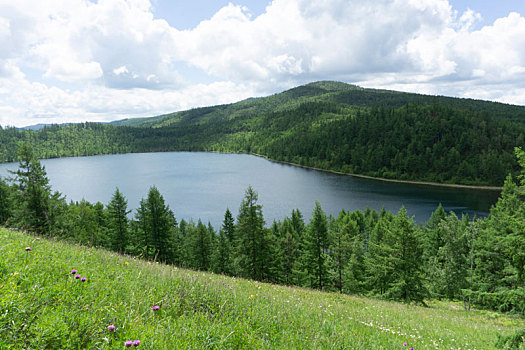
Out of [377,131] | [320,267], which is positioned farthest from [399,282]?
[377,131]

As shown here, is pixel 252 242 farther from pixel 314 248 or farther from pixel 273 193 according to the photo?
pixel 273 193

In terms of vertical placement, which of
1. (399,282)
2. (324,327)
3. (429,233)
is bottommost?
(429,233)

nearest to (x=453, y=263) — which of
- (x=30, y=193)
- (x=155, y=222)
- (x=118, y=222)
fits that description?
(x=155, y=222)

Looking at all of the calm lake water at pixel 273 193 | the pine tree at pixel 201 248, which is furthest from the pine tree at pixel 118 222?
the calm lake water at pixel 273 193

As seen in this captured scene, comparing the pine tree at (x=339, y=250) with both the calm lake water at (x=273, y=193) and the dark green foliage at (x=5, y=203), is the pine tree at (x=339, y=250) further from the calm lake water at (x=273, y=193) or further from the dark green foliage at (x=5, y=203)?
the dark green foliage at (x=5, y=203)

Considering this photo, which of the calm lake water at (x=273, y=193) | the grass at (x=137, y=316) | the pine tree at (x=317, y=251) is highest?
the grass at (x=137, y=316)

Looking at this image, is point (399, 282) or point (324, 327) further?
point (399, 282)

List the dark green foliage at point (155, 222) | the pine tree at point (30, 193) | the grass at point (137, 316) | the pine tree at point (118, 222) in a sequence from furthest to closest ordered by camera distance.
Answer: the pine tree at point (118, 222) < the dark green foliage at point (155, 222) < the pine tree at point (30, 193) < the grass at point (137, 316)

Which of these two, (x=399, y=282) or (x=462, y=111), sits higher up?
(x=462, y=111)

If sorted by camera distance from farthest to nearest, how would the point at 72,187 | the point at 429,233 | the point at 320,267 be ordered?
the point at 72,187, the point at 429,233, the point at 320,267

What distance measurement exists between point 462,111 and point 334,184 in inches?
4395

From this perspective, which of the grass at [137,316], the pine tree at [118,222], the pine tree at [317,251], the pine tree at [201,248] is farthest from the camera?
the pine tree at [201,248]

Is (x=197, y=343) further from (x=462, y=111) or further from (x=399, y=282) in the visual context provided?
(x=462, y=111)

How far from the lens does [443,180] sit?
128 m
